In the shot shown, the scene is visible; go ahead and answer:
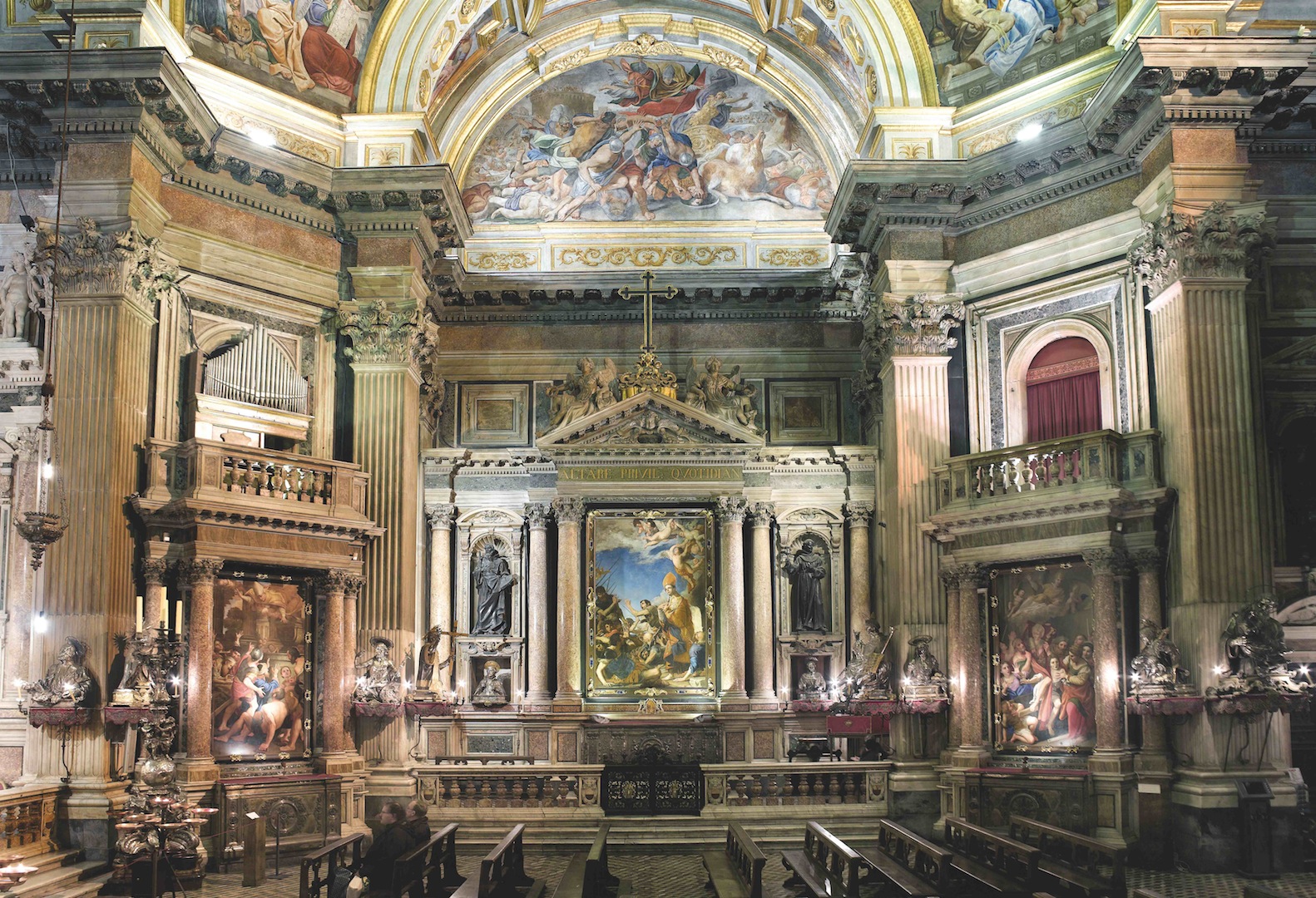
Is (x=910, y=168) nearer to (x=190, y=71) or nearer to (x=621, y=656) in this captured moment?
(x=621, y=656)

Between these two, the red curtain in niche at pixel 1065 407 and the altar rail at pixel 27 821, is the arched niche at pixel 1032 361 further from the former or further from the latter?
the altar rail at pixel 27 821

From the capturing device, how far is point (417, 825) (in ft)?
45.8

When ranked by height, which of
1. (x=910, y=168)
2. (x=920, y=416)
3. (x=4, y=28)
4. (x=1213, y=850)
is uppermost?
(x=4, y=28)

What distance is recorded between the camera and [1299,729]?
1917cm

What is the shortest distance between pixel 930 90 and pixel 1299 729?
39.4 feet

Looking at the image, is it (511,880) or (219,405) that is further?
(219,405)

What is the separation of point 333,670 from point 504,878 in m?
6.66

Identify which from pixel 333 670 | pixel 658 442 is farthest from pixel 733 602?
pixel 333 670

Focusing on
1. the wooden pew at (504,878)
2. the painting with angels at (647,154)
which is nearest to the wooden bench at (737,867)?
the wooden pew at (504,878)

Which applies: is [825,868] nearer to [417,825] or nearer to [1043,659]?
[417,825]

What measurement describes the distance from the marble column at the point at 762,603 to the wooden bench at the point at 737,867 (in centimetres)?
612

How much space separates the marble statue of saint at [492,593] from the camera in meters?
25.2

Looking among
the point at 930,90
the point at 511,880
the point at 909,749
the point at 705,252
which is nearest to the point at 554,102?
the point at 705,252

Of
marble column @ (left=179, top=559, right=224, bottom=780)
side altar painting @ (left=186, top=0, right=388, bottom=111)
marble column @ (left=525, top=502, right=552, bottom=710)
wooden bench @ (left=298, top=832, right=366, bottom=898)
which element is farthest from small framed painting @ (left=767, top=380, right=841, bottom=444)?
wooden bench @ (left=298, top=832, right=366, bottom=898)
